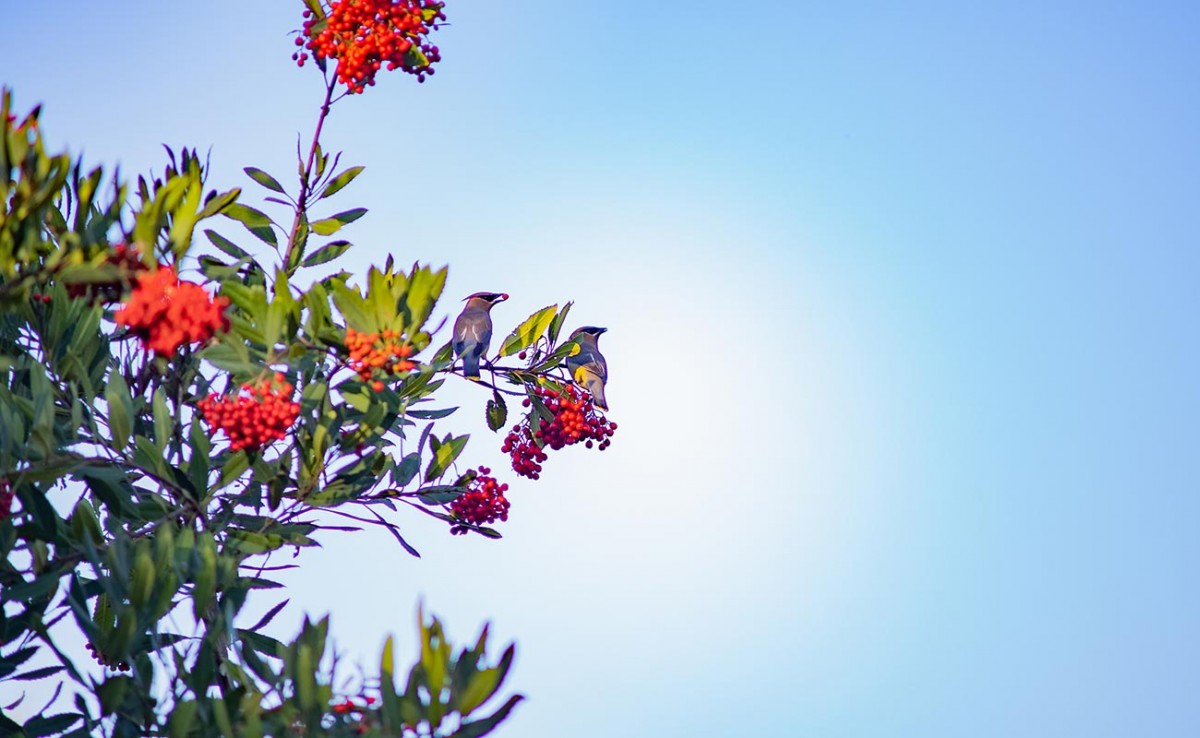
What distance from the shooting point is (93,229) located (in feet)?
15.8

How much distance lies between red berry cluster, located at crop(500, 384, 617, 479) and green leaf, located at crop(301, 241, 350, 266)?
3.66 ft

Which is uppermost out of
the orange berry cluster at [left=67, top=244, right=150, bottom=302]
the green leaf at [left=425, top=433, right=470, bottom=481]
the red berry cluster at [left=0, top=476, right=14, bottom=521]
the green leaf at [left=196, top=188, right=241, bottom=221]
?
the green leaf at [left=196, top=188, right=241, bottom=221]

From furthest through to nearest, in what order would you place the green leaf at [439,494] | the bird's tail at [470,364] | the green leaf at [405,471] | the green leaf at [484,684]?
the bird's tail at [470,364], the green leaf at [439,494], the green leaf at [405,471], the green leaf at [484,684]

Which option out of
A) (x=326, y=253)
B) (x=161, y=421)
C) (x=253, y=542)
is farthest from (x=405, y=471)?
(x=161, y=421)

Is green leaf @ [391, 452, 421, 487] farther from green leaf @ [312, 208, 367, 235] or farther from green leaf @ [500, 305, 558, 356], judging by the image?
green leaf @ [312, 208, 367, 235]

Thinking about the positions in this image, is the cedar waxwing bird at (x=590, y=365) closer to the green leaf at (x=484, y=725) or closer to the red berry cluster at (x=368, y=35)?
the red berry cluster at (x=368, y=35)

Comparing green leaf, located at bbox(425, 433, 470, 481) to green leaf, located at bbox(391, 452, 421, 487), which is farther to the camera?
green leaf, located at bbox(425, 433, 470, 481)

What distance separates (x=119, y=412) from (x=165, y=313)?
647 mm

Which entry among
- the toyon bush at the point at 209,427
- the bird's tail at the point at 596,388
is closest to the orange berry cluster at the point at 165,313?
the toyon bush at the point at 209,427

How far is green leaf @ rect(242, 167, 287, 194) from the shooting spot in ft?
18.7

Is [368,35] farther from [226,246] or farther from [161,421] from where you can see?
[161,421]

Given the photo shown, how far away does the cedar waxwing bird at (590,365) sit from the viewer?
601 cm

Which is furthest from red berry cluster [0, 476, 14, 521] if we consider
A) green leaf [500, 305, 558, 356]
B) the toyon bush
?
green leaf [500, 305, 558, 356]

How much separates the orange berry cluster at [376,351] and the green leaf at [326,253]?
1393 mm
